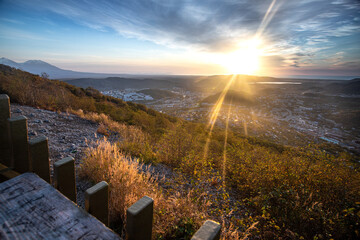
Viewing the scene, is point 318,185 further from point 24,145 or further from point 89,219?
point 24,145

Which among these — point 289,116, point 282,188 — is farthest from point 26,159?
point 289,116

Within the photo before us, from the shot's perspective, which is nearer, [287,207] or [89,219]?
[89,219]

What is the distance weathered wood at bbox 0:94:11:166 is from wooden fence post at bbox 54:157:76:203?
0.43 m

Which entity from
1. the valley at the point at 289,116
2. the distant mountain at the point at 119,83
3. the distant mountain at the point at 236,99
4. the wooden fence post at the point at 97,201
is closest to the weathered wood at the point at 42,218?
the wooden fence post at the point at 97,201

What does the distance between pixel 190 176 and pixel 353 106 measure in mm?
112014

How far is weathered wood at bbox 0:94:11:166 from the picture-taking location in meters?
1.04

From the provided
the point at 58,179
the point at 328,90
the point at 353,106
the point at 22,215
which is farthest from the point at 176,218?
the point at 328,90

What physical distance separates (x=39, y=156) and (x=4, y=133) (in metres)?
0.30

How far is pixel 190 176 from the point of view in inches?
151

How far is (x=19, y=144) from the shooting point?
1046mm

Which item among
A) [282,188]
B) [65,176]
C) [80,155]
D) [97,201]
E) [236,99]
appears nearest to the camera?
[97,201]

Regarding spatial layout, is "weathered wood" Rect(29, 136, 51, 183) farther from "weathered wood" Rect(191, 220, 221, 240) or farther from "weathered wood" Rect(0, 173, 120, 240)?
"weathered wood" Rect(191, 220, 221, 240)

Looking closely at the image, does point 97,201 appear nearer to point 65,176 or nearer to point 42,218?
point 42,218

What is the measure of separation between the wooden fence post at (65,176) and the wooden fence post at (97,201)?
0.30 metres
